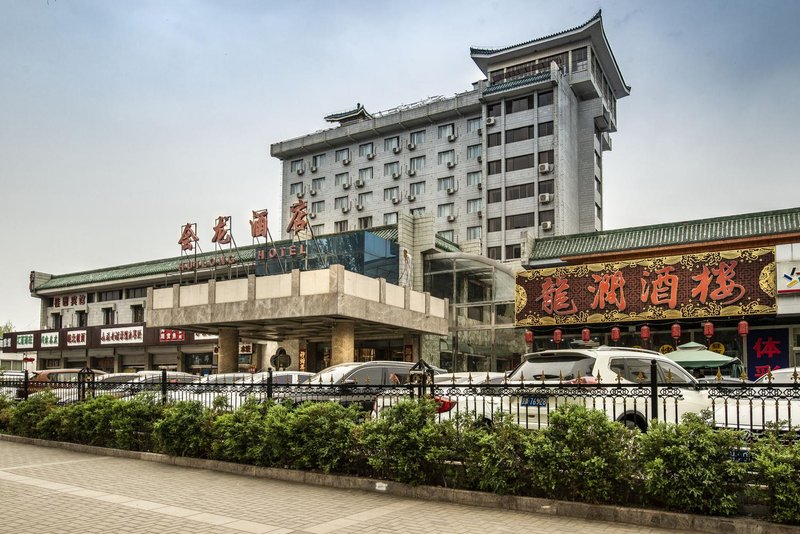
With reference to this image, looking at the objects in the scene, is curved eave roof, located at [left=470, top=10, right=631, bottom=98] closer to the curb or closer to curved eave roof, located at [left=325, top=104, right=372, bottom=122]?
curved eave roof, located at [left=325, top=104, right=372, bottom=122]

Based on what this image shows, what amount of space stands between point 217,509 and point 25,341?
2117 inches

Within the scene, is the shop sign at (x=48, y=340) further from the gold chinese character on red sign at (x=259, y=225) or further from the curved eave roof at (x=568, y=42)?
the curved eave roof at (x=568, y=42)

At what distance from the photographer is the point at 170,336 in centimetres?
4609

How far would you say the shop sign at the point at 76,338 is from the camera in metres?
50.8

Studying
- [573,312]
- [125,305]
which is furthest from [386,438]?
[125,305]

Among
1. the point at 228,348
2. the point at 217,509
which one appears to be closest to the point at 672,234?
the point at 228,348

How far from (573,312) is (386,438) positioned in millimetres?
22435

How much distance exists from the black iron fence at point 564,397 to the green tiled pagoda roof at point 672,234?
21609mm

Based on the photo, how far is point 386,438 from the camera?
955 cm

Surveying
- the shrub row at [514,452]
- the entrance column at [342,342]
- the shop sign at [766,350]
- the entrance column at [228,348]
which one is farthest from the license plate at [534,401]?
the entrance column at [228,348]

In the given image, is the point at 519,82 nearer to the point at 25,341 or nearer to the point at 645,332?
the point at 645,332

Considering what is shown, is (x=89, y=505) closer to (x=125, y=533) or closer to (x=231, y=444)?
(x=125, y=533)

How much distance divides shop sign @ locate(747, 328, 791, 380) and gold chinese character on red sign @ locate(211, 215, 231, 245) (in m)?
25.9

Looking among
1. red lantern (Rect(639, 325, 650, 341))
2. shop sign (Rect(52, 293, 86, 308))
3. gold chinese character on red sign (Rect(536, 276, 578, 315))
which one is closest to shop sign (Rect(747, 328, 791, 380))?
red lantern (Rect(639, 325, 650, 341))
